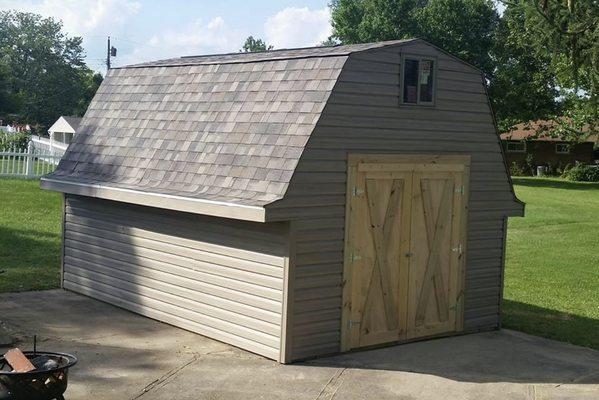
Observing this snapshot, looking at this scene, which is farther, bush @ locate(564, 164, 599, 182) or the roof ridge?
bush @ locate(564, 164, 599, 182)

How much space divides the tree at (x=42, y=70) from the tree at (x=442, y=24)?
74.9 feet

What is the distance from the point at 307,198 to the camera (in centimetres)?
880

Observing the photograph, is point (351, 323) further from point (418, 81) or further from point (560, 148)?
point (560, 148)

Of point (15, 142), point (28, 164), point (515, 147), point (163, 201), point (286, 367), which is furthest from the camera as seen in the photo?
point (515, 147)

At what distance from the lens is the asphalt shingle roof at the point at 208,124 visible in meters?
9.00

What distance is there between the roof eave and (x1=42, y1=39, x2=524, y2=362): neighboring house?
0.02 m

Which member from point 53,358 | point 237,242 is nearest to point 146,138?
point 237,242

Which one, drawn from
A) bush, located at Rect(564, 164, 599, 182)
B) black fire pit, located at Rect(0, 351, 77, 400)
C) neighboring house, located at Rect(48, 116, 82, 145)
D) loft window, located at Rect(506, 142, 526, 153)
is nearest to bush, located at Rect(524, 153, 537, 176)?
loft window, located at Rect(506, 142, 526, 153)

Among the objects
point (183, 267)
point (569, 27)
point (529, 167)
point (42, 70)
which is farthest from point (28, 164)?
point (42, 70)

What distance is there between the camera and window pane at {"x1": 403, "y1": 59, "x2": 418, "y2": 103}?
31.6 feet

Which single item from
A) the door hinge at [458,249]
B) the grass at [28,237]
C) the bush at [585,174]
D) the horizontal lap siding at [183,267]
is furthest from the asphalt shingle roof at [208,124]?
the bush at [585,174]

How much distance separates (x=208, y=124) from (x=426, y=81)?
253 centimetres

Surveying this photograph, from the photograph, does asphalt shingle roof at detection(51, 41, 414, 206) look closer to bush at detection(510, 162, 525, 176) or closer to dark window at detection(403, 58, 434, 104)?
dark window at detection(403, 58, 434, 104)

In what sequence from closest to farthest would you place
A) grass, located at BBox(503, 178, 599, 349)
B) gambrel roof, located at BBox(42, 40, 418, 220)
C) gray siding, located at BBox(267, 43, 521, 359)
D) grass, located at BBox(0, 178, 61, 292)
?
gray siding, located at BBox(267, 43, 521, 359), gambrel roof, located at BBox(42, 40, 418, 220), grass, located at BBox(503, 178, 599, 349), grass, located at BBox(0, 178, 61, 292)
